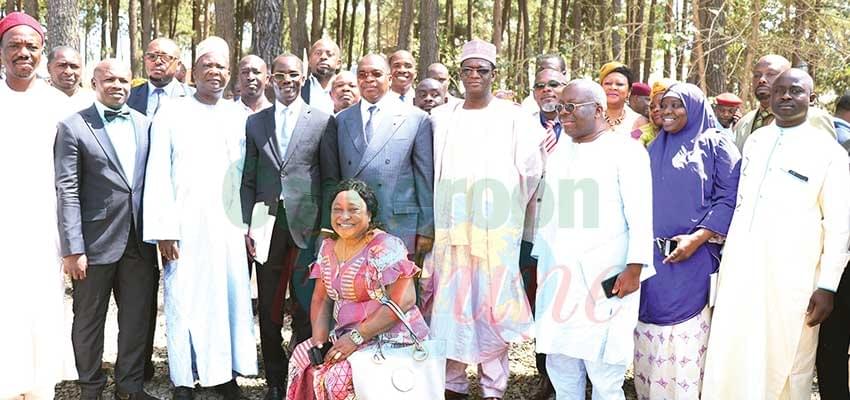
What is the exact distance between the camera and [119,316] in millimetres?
4723

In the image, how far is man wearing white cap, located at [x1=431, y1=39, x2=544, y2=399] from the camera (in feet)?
15.1

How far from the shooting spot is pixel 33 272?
4.36 meters

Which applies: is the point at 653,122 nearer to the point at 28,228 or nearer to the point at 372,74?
the point at 372,74

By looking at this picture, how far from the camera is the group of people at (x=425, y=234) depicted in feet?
13.3

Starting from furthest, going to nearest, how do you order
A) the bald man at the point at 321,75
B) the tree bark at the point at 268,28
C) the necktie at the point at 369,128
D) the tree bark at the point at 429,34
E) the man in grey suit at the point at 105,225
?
the tree bark at the point at 429,34 → the tree bark at the point at 268,28 → the bald man at the point at 321,75 → the necktie at the point at 369,128 → the man in grey suit at the point at 105,225

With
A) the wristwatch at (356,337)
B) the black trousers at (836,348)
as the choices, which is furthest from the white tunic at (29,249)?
the black trousers at (836,348)

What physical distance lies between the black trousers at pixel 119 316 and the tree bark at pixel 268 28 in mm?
5403

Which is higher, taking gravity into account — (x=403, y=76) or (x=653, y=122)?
(x=403, y=76)

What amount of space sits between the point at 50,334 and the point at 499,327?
2663 mm

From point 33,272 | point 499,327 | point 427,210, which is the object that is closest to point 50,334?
point 33,272

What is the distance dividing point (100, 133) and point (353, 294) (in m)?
1.87

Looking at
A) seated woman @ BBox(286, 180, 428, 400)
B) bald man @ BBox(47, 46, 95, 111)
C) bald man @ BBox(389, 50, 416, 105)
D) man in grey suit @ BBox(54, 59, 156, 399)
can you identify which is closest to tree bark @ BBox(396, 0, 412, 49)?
bald man @ BBox(389, 50, 416, 105)

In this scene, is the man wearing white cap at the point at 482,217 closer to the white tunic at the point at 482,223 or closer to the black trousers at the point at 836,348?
the white tunic at the point at 482,223

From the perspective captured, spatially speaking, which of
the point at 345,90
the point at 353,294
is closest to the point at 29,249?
the point at 353,294
